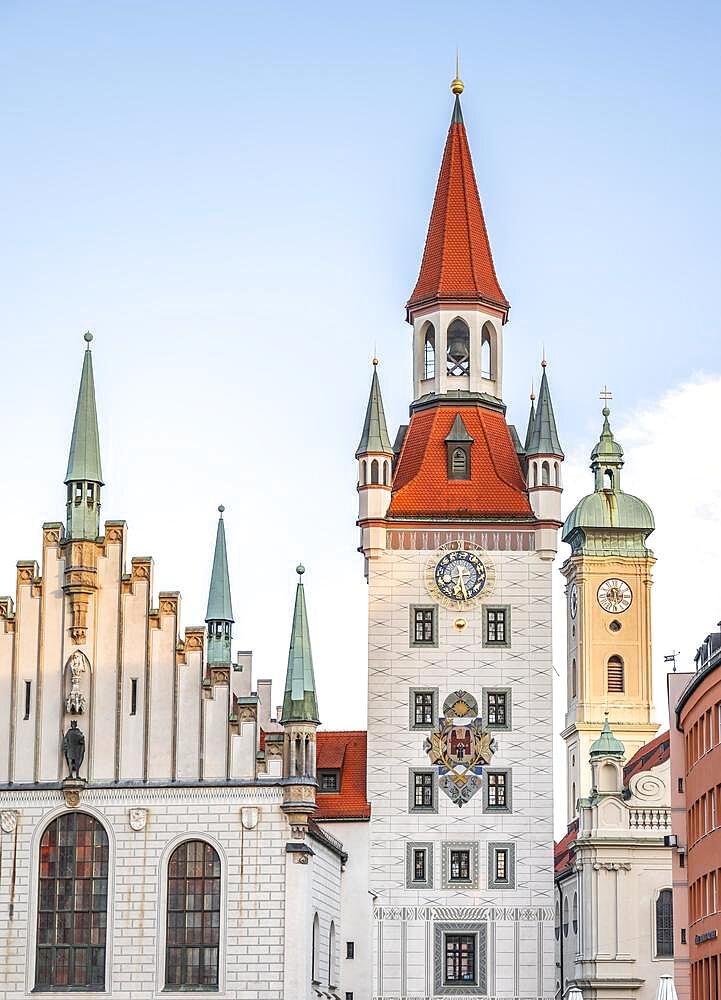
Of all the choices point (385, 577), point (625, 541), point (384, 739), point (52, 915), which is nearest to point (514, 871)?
point (384, 739)

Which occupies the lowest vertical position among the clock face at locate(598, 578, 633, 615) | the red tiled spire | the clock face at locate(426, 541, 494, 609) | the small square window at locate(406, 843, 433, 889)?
the small square window at locate(406, 843, 433, 889)

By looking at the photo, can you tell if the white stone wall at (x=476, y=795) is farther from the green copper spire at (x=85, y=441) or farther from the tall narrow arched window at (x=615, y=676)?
the tall narrow arched window at (x=615, y=676)

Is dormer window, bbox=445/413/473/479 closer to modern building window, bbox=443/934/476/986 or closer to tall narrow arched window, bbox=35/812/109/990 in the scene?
modern building window, bbox=443/934/476/986

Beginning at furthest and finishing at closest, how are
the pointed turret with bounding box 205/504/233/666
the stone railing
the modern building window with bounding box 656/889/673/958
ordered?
1. the pointed turret with bounding box 205/504/233/666
2. the stone railing
3. the modern building window with bounding box 656/889/673/958

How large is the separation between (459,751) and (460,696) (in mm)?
2017

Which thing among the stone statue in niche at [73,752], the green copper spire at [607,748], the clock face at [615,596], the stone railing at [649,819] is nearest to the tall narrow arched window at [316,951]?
the stone statue in niche at [73,752]

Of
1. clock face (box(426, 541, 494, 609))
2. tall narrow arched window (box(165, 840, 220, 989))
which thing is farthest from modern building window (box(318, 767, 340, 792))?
tall narrow arched window (box(165, 840, 220, 989))

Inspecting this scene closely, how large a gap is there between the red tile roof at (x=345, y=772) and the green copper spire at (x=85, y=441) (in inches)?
581

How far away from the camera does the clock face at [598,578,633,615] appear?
371ft

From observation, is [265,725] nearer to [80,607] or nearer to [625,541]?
[80,607]

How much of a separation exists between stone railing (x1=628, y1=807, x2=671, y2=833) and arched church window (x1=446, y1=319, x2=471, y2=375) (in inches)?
757

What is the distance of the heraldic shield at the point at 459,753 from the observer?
76.9m

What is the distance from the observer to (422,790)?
77.1 m

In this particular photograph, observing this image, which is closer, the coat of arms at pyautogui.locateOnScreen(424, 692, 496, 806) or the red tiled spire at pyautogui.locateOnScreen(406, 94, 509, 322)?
the coat of arms at pyautogui.locateOnScreen(424, 692, 496, 806)
